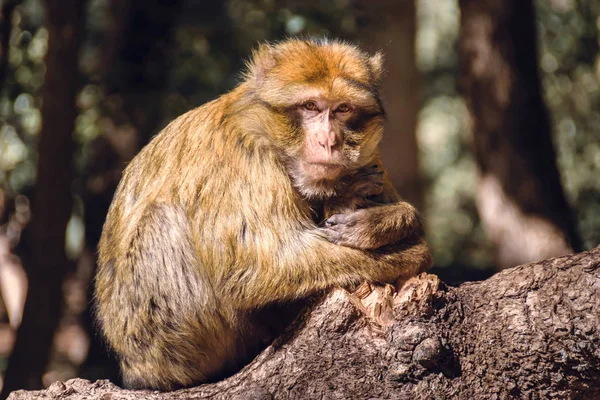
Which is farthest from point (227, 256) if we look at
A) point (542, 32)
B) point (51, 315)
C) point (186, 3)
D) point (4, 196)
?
point (542, 32)

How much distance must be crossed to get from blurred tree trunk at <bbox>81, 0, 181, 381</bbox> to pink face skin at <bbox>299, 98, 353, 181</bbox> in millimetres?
5252

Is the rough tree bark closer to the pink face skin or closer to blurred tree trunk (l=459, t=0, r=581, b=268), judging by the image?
the pink face skin

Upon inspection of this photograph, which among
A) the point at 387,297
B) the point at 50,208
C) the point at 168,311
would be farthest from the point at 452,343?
the point at 50,208

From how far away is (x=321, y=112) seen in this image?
5.48 m

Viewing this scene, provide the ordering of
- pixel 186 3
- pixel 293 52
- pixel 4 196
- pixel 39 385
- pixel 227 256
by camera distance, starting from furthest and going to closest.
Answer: pixel 186 3, pixel 4 196, pixel 39 385, pixel 293 52, pixel 227 256

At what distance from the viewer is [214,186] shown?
5.44 meters

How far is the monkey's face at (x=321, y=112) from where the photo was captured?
5.37 metres

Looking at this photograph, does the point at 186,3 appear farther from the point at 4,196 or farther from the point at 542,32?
the point at 542,32

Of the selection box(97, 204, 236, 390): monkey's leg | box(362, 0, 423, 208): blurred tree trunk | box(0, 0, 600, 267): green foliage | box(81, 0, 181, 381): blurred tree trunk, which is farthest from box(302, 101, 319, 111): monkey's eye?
box(362, 0, 423, 208): blurred tree trunk

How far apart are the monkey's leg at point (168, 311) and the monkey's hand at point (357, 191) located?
1.03 metres

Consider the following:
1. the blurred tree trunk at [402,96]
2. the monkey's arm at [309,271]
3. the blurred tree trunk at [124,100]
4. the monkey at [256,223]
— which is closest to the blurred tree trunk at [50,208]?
the blurred tree trunk at [124,100]

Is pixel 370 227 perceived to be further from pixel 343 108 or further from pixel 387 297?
pixel 343 108

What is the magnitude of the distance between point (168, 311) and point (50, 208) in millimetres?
4151

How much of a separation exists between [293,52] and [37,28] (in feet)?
20.3
